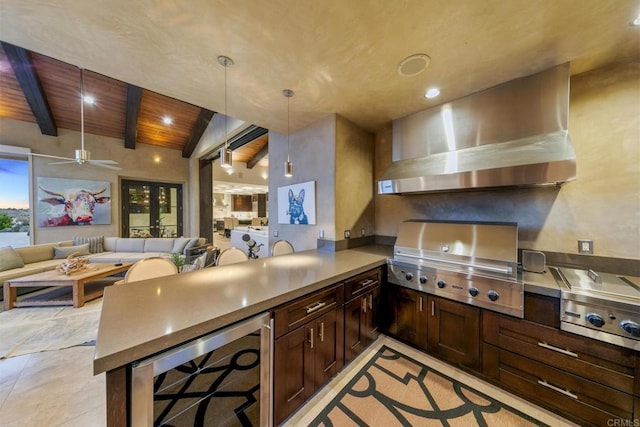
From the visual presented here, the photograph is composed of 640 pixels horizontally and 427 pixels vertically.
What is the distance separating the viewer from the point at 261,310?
1.21m

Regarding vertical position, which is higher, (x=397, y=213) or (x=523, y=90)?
(x=523, y=90)

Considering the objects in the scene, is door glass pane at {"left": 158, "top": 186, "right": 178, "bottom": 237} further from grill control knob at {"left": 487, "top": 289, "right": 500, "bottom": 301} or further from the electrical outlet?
the electrical outlet

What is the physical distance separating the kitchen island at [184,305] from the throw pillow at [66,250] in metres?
5.05

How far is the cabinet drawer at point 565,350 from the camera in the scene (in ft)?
4.14

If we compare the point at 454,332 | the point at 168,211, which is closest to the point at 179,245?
the point at 168,211

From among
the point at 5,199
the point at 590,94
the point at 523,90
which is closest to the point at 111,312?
the point at 523,90

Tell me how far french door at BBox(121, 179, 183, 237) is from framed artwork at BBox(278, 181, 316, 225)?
556 cm

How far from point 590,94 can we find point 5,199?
31.8 feet

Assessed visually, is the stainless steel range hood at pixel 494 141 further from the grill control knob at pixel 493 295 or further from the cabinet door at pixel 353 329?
the cabinet door at pixel 353 329

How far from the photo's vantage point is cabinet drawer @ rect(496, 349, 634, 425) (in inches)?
50.6

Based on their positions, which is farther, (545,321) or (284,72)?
(284,72)

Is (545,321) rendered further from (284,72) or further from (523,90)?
(284,72)

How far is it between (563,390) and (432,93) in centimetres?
257

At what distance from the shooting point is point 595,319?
4.26 ft
